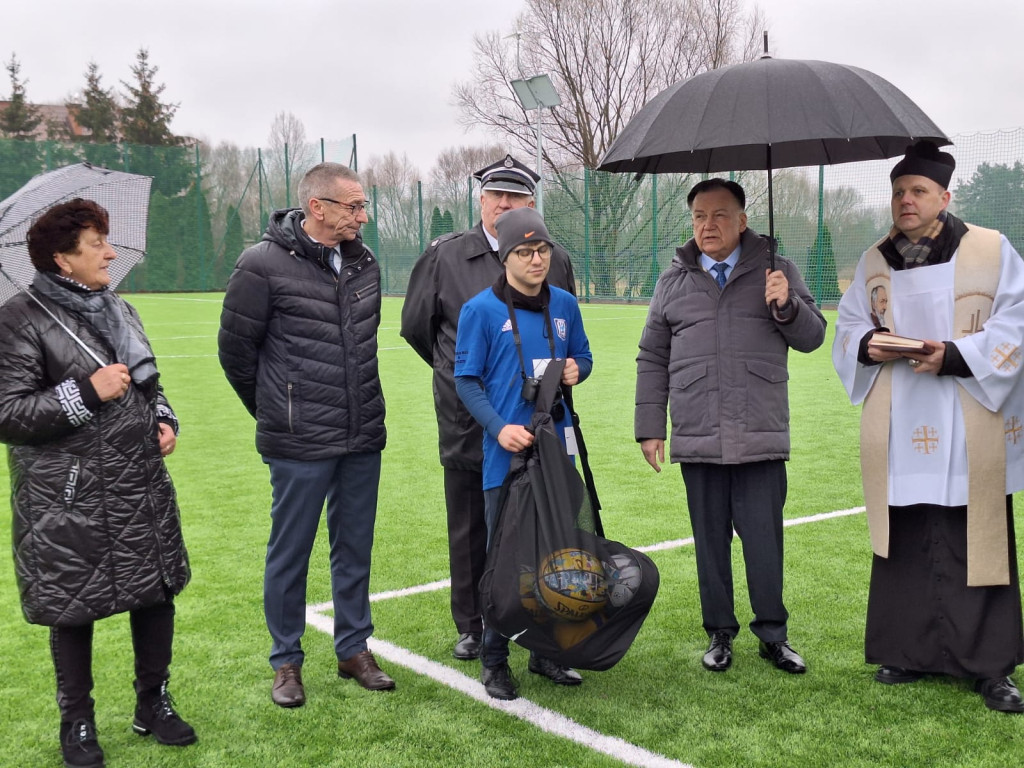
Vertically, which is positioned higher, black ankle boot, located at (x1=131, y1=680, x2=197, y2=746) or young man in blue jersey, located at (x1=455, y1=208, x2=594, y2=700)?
young man in blue jersey, located at (x1=455, y1=208, x2=594, y2=700)

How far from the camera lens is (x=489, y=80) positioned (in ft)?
129

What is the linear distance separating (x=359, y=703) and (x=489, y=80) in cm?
3785

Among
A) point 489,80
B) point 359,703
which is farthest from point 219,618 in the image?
point 489,80

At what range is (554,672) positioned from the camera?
12.6 ft

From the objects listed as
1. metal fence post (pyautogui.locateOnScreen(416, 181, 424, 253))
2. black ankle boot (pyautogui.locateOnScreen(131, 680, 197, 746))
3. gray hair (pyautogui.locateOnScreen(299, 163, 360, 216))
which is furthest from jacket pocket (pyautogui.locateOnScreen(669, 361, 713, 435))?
metal fence post (pyautogui.locateOnScreen(416, 181, 424, 253))

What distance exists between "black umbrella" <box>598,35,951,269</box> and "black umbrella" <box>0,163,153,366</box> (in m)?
1.63

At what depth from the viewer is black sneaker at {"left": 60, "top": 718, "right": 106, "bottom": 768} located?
312 cm

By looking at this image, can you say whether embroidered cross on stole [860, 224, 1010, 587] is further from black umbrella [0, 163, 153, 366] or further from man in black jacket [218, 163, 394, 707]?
black umbrella [0, 163, 153, 366]

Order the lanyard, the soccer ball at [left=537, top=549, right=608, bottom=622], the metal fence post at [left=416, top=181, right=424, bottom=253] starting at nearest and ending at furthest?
the soccer ball at [left=537, top=549, right=608, bottom=622] → the lanyard → the metal fence post at [left=416, top=181, right=424, bottom=253]

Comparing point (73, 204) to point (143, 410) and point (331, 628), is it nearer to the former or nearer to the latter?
point (143, 410)

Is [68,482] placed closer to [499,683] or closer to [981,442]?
[499,683]

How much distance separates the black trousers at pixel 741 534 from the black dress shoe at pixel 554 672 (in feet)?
1.95

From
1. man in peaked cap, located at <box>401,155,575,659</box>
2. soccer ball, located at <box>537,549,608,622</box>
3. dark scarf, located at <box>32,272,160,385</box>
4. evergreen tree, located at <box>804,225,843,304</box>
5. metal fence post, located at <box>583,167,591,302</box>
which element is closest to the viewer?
dark scarf, located at <box>32,272,160,385</box>

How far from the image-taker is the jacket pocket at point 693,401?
151 inches
